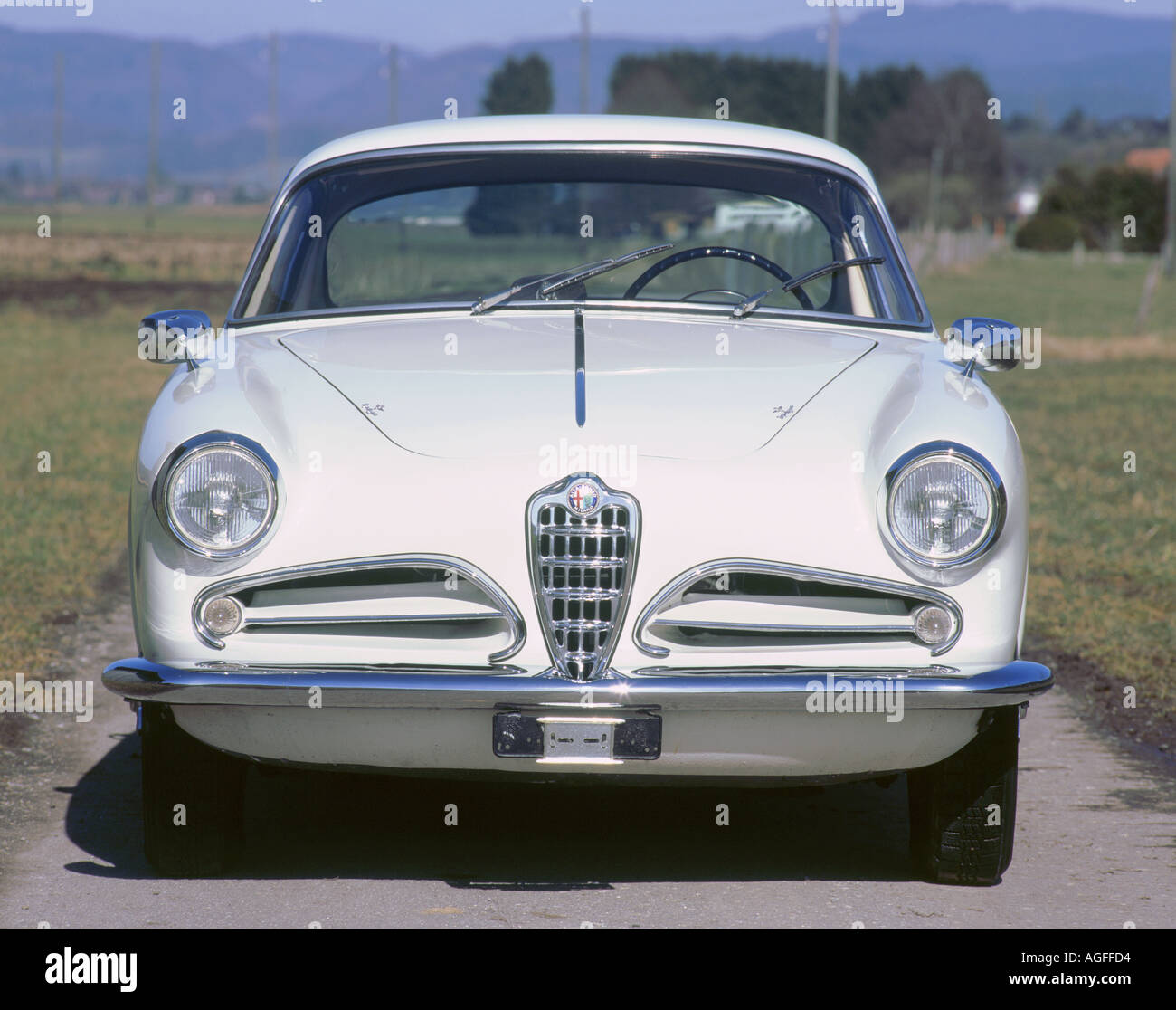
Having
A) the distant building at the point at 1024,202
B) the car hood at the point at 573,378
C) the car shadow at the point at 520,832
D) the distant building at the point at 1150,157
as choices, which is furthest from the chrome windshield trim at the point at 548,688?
the distant building at the point at 1024,202

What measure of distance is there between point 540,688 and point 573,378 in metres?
0.73

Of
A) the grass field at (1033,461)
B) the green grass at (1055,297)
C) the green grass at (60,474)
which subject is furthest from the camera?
the green grass at (1055,297)

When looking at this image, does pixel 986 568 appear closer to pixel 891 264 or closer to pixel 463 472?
pixel 463 472

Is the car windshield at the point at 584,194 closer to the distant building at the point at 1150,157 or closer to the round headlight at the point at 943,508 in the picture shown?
the round headlight at the point at 943,508

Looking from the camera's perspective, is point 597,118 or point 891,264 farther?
point 597,118

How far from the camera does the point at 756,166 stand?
4.85m

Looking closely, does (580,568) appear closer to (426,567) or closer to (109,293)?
(426,567)

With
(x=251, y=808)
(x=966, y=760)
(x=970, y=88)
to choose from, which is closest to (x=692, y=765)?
(x=966, y=760)

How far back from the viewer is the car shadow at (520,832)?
12.6ft

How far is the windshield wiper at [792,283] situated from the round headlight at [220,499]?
147cm

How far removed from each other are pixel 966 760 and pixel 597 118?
229 cm

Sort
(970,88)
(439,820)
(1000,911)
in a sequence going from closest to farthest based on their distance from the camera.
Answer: (1000,911), (439,820), (970,88)

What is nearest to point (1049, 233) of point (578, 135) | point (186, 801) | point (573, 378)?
point (578, 135)
